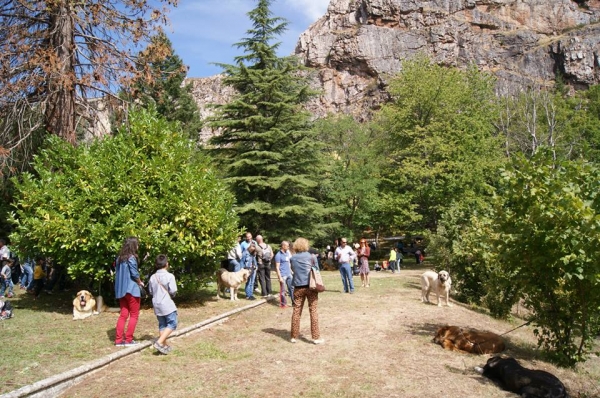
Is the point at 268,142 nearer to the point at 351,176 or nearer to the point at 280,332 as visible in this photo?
the point at 351,176

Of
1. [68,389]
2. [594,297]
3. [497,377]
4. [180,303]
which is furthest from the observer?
[180,303]

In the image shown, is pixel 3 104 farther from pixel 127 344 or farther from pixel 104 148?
pixel 127 344

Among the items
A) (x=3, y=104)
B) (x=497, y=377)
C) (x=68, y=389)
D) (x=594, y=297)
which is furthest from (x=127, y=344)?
(x=3, y=104)

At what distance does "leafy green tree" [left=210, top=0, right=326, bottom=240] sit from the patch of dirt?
10.6m

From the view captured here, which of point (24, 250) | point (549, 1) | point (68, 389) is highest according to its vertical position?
point (549, 1)

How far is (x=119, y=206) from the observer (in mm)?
9281

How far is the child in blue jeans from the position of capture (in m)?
11.4

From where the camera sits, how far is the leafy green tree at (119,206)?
894cm

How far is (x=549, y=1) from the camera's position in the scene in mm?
85312

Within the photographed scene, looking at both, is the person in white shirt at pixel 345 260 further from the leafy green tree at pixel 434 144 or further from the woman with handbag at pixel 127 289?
the leafy green tree at pixel 434 144

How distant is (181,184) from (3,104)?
5.73 m

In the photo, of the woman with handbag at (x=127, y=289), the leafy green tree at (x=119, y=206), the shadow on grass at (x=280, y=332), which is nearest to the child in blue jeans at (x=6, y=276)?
the leafy green tree at (x=119, y=206)

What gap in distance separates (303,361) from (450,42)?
89267mm

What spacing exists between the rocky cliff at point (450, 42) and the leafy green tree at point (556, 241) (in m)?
76.3
